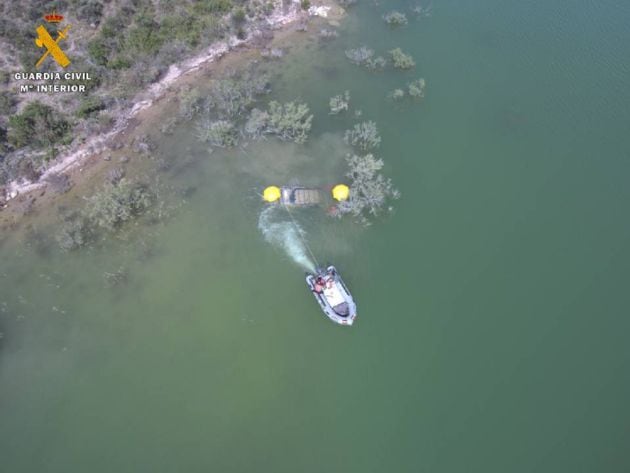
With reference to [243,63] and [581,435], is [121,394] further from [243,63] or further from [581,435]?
[243,63]

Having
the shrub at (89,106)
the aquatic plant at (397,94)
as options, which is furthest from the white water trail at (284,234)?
the shrub at (89,106)

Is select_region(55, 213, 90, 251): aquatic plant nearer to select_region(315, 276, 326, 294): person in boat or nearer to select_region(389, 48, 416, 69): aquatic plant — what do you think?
select_region(315, 276, 326, 294): person in boat

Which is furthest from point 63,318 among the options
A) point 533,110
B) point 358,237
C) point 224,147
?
point 533,110

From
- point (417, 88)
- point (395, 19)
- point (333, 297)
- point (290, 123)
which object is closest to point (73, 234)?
point (290, 123)

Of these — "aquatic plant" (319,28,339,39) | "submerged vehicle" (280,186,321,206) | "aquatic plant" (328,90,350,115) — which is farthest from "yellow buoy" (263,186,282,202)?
"aquatic plant" (319,28,339,39)

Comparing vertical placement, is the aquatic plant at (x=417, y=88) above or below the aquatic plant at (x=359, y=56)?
below

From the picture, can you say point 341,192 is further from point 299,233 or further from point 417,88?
point 417,88

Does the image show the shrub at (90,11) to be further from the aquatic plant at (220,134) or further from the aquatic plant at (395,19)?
the aquatic plant at (395,19)
